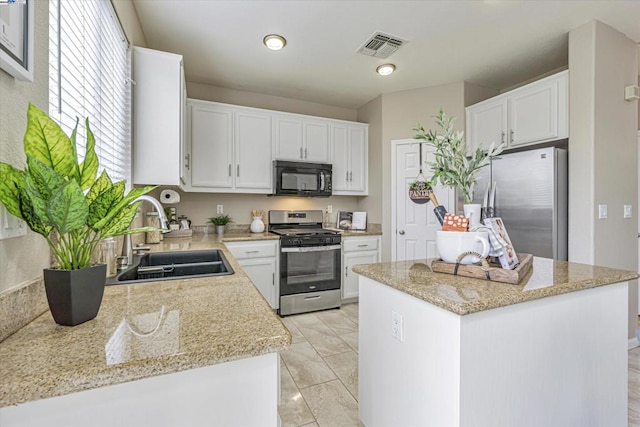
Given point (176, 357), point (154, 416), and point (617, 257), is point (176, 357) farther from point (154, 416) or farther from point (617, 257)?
point (617, 257)

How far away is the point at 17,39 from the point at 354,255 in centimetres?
320

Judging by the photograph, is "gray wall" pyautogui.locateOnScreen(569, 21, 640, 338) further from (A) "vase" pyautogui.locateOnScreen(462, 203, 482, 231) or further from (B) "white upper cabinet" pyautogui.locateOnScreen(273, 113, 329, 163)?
(B) "white upper cabinet" pyautogui.locateOnScreen(273, 113, 329, 163)

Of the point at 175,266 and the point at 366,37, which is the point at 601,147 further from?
the point at 175,266

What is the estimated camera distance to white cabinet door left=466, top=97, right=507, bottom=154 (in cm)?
290

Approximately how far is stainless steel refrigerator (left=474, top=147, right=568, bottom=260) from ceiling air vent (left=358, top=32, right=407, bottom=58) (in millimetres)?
1326

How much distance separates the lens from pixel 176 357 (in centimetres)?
59

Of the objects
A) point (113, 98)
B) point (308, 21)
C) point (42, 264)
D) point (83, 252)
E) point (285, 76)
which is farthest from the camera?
point (285, 76)

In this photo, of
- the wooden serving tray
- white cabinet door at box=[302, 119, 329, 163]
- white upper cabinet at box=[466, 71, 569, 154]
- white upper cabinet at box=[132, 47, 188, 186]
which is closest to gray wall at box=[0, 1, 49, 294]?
white upper cabinet at box=[132, 47, 188, 186]

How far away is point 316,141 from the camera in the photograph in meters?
3.68

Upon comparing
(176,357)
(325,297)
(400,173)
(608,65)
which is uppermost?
(608,65)

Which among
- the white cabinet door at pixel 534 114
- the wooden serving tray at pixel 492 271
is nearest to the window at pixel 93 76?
the wooden serving tray at pixel 492 271

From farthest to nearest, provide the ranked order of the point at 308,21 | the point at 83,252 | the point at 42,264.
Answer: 1. the point at 308,21
2. the point at 42,264
3. the point at 83,252

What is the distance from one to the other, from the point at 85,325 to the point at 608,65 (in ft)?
11.7

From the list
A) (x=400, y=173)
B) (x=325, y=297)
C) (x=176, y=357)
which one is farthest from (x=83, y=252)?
(x=400, y=173)
